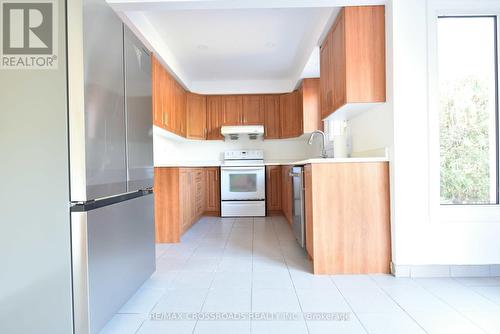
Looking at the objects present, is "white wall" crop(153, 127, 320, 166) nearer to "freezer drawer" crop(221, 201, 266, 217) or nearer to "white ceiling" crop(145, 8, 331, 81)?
"freezer drawer" crop(221, 201, 266, 217)

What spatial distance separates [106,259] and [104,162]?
51cm

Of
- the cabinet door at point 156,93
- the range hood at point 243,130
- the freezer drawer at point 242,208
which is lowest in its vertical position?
the freezer drawer at point 242,208

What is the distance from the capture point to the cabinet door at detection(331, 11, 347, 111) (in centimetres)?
259

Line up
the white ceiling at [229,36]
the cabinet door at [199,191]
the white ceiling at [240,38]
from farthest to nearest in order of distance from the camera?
the cabinet door at [199,191], the white ceiling at [240,38], the white ceiling at [229,36]

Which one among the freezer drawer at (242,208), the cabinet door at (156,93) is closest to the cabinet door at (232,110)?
the freezer drawer at (242,208)

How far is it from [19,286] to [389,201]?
2.41 meters

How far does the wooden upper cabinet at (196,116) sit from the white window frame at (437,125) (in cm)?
409

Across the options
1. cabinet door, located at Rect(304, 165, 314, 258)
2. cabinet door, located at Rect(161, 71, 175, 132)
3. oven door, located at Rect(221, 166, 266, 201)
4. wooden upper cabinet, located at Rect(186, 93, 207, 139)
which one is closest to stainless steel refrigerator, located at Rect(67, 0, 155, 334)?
cabinet door, located at Rect(304, 165, 314, 258)

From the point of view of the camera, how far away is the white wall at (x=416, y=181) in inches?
93.4

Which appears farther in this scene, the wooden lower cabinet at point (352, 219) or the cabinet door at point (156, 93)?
the cabinet door at point (156, 93)

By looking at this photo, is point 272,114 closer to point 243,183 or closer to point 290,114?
point 290,114

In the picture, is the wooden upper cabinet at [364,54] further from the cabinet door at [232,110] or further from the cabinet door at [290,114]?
the cabinet door at [232,110]

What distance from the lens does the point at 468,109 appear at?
2.49 meters

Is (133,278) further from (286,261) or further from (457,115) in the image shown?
(457,115)
